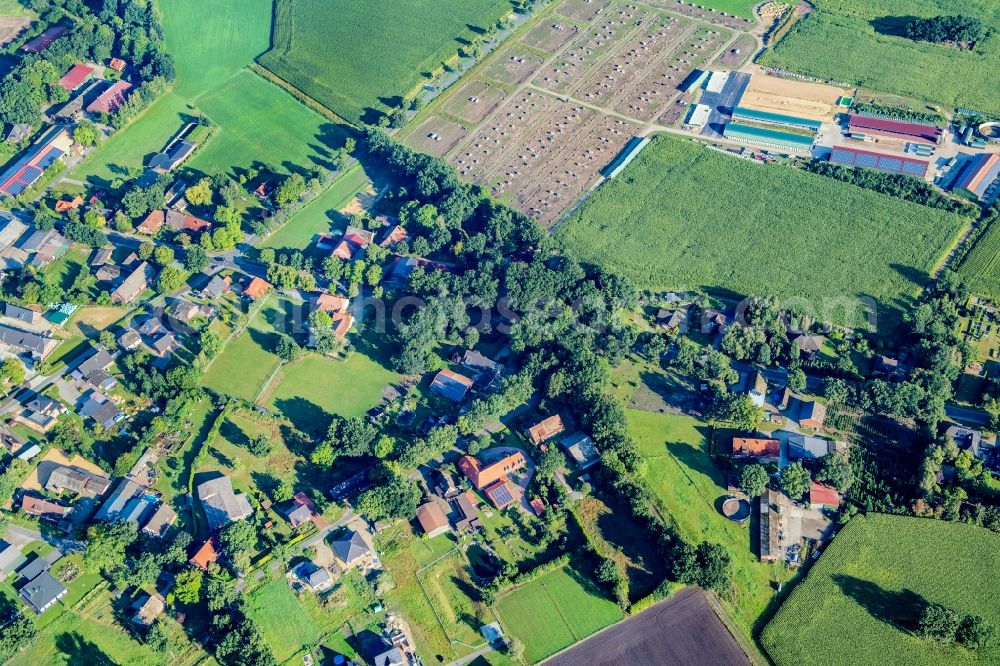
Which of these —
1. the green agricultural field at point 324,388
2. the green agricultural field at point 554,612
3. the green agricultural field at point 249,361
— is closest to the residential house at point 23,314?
the green agricultural field at point 249,361

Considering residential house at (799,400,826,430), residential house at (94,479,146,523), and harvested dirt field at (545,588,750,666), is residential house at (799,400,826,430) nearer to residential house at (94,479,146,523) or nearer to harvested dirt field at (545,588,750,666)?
harvested dirt field at (545,588,750,666)

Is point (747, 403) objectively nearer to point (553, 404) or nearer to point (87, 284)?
point (553, 404)

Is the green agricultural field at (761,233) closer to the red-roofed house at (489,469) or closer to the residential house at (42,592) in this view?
the red-roofed house at (489,469)

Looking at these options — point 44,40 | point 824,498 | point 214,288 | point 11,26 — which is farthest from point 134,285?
point 824,498

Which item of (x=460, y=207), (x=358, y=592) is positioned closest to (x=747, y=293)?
(x=460, y=207)

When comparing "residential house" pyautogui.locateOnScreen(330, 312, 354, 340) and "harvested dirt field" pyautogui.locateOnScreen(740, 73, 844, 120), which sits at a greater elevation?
"harvested dirt field" pyautogui.locateOnScreen(740, 73, 844, 120)

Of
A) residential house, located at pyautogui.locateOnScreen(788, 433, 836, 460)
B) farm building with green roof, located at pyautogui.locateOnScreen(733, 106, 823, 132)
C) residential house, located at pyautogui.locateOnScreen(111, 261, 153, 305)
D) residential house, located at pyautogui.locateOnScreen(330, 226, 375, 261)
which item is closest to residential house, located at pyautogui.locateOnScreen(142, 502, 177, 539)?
residential house, located at pyautogui.locateOnScreen(111, 261, 153, 305)
